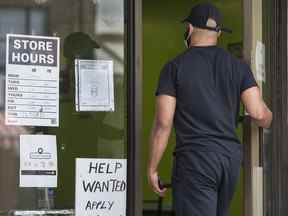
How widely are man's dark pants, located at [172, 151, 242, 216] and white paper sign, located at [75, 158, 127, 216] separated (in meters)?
0.68

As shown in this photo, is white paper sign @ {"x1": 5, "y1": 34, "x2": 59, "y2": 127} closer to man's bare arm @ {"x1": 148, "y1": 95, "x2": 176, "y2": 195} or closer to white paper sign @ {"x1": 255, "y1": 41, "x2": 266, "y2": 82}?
man's bare arm @ {"x1": 148, "y1": 95, "x2": 176, "y2": 195}

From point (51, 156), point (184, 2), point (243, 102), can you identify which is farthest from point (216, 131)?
point (184, 2)

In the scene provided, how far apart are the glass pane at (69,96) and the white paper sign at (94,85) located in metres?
0.03

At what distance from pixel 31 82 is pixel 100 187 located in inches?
27.4

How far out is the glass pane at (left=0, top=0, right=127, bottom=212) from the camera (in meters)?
3.29

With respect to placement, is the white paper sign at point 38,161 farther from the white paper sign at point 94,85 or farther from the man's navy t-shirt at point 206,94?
the man's navy t-shirt at point 206,94

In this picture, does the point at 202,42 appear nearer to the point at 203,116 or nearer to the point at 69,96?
the point at 203,116

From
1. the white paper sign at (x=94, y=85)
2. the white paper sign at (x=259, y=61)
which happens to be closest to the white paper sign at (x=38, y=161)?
the white paper sign at (x=94, y=85)

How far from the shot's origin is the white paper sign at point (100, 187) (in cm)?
340

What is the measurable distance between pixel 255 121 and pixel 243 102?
17 cm

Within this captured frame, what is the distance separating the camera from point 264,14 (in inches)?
154

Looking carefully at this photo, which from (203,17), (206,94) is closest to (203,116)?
(206,94)

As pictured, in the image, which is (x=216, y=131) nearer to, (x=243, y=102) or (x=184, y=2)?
(x=243, y=102)

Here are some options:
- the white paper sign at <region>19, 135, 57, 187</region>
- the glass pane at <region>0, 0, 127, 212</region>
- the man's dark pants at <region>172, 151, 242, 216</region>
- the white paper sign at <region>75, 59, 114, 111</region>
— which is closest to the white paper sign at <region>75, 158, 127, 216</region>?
the glass pane at <region>0, 0, 127, 212</region>
